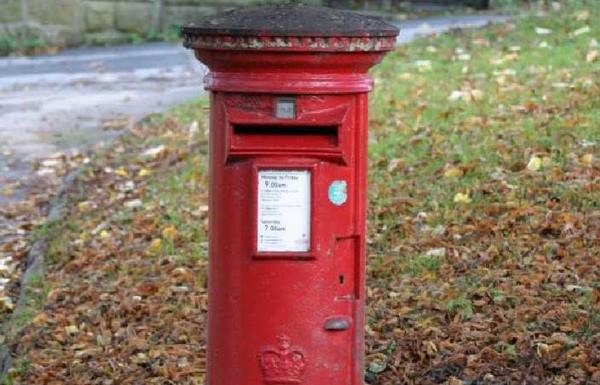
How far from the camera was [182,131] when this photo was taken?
34.6 feet

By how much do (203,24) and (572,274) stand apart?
7.97ft

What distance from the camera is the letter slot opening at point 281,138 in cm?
380

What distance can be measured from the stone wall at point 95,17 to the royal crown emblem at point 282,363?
45.2ft

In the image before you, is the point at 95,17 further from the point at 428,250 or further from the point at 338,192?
the point at 338,192

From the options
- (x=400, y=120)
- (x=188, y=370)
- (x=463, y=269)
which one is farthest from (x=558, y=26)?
(x=188, y=370)

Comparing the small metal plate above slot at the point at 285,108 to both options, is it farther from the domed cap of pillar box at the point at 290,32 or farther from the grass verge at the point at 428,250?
the grass verge at the point at 428,250

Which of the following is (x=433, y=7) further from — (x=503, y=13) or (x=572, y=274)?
(x=572, y=274)

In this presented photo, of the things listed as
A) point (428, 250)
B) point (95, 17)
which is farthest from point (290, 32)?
point (95, 17)

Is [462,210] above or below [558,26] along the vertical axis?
below

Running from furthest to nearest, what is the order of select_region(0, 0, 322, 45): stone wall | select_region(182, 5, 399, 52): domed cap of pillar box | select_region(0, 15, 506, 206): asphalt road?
select_region(0, 0, 322, 45): stone wall < select_region(0, 15, 506, 206): asphalt road < select_region(182, 5, 399, 52): domed cap of pillar box

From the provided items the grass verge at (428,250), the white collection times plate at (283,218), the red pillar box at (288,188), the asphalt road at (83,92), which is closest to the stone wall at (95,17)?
the asphalt road at (83,92)

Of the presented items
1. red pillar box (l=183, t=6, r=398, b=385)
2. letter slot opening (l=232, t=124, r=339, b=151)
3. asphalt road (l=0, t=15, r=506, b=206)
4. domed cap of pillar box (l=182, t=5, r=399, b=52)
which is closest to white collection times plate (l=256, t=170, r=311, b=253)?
red pillar box (l=183, t=6, r=398, b=385)

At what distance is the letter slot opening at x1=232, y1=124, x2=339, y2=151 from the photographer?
380cm

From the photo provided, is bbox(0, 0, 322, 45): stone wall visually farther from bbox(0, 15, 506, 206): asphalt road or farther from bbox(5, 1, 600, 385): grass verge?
bbox(5, 1, 600, 385): grass verge
